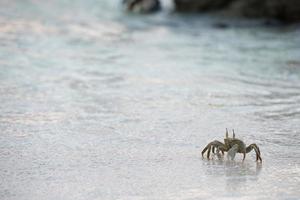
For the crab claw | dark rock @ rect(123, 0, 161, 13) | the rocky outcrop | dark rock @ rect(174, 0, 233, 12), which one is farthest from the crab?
dark rock @ rect(123, 0, 161, 13)

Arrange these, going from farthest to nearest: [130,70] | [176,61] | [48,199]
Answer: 1. [176,61]
2. [130,70]
3. [48,199]

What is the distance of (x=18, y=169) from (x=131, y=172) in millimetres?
772

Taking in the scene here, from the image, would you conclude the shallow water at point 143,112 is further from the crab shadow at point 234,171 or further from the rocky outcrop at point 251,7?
the rocky outcrop at point 251,7

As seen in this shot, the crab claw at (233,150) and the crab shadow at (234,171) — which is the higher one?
the crab claw at (233,150)

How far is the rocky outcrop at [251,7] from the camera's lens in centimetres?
1627

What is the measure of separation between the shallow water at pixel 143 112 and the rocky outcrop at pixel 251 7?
2077 millimetres

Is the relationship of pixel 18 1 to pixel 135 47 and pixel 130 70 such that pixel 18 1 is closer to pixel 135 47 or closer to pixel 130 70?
pixel 135 47

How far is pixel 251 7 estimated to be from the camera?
55.7 feet

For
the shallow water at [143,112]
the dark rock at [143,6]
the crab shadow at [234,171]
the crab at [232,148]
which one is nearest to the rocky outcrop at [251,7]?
the dark rock at [143,6]

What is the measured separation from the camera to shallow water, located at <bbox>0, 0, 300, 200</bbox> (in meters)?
4.94

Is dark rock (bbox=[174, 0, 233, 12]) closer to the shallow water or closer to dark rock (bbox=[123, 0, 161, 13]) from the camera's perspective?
dark rock (bbox=[123, 0, 161, 13])

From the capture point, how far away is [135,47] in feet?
40.5

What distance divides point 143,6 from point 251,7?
105 inches

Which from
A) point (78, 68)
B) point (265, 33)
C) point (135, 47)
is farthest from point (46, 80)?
point (265, 33)
